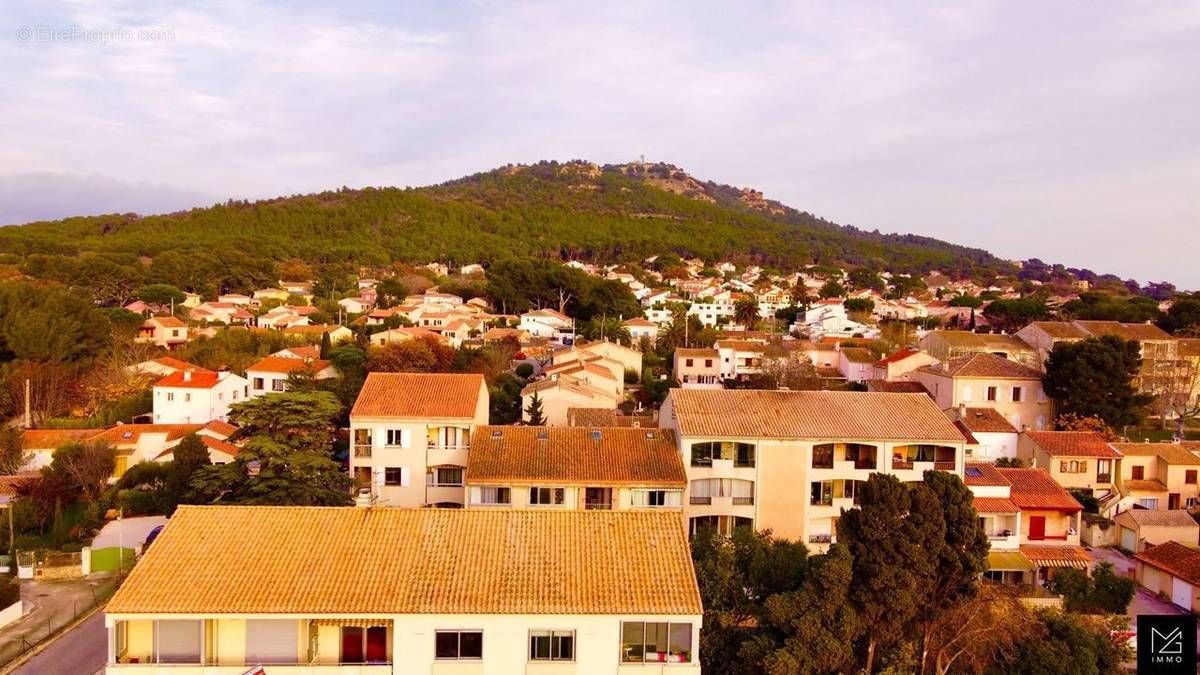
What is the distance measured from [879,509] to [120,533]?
2391cm

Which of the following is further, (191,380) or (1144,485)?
(191,380)

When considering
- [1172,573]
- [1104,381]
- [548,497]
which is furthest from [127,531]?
[1104,381]

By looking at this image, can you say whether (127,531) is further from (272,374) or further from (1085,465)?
(1085,465)

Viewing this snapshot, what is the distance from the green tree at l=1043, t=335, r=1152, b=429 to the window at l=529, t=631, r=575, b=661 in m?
34.2

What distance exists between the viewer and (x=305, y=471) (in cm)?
2208

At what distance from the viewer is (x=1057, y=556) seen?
24641 mm

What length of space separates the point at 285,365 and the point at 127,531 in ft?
65.4

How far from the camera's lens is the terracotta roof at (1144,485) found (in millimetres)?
30938

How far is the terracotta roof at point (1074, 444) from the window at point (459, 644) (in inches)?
1074

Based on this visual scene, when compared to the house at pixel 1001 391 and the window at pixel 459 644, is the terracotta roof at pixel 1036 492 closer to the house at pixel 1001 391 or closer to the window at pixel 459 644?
the house at pixel 1001 391

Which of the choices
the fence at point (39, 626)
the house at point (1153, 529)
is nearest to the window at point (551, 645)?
the fence at point (39, 626)

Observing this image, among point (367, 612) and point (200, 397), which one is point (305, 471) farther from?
point (200, 397)

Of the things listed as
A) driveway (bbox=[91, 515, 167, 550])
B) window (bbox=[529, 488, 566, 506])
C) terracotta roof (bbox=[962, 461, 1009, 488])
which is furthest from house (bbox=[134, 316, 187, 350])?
terracotta roof (bbox=[962, 461, 1009, 488])

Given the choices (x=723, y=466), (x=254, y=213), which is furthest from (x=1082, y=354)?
(x=254, y=213)
